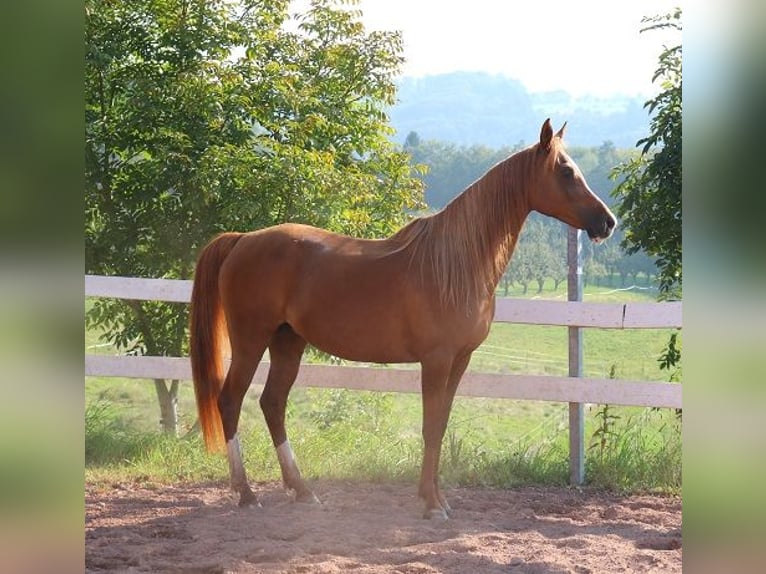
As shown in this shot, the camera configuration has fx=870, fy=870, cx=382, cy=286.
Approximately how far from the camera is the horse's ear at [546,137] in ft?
13.6

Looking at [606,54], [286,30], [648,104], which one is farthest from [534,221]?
[606,54]

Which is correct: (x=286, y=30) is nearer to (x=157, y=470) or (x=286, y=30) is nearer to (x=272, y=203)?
(x=272, y=203)

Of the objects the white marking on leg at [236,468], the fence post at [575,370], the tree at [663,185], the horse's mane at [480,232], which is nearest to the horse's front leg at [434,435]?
the horse's mane at [480,232]

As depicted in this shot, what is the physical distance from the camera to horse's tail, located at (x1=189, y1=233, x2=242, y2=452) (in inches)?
182

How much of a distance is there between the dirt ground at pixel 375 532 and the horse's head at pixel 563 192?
4.60ft

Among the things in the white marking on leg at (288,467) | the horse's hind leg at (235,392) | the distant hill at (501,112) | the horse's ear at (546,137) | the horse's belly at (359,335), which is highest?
the distant hill at (501,112)

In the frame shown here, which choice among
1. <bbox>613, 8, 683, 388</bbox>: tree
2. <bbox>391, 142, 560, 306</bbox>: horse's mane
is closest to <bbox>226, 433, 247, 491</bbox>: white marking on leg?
<bbox>391, 142, 560, 306</bbox>: horse's mane

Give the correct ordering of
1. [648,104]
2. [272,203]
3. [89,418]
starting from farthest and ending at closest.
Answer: [272,203] → [89,418] → [648,104]

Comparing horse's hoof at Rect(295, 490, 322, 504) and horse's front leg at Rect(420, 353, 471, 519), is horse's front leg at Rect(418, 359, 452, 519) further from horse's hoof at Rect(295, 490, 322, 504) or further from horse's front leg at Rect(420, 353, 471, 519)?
horse's hoof at Rect(295, 490, 322, 504)

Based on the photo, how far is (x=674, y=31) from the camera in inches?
208

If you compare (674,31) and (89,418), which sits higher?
(674,31)

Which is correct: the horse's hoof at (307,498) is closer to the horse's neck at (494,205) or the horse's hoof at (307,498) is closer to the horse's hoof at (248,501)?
the horse's hoof at (248,501)

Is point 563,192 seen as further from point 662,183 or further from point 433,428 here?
point 433,428
